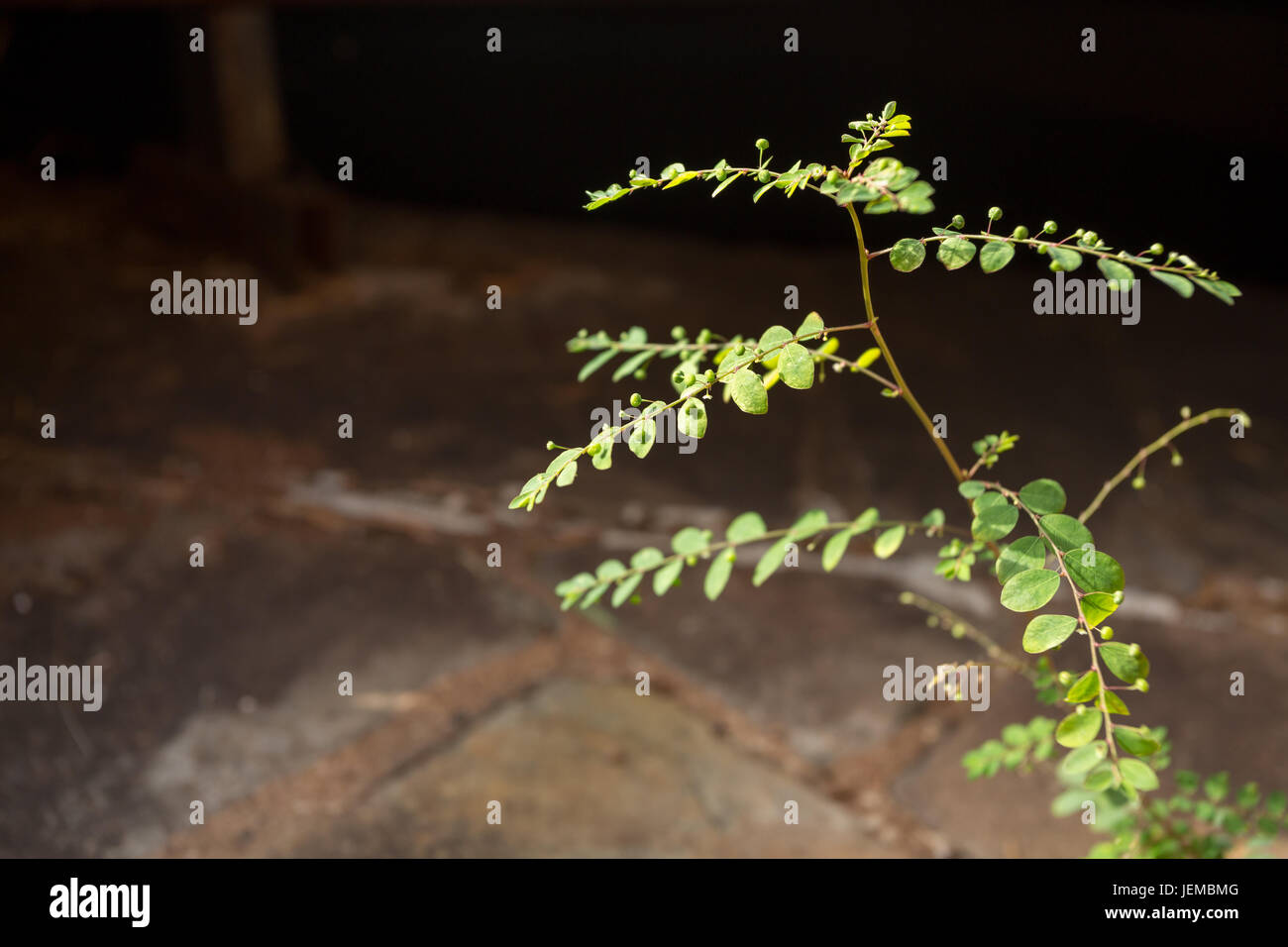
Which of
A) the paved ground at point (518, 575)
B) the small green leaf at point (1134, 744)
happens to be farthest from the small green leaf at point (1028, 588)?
the paved ground at point (518, 575)

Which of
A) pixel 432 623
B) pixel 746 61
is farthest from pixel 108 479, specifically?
pixel 746 61

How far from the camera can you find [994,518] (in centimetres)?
89

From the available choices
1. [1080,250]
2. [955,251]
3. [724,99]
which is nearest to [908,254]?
[955,251]

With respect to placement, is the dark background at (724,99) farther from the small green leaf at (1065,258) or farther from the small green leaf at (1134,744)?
the small green leaf at (1134,744)

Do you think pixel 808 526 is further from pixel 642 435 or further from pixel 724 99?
pixel 724 99

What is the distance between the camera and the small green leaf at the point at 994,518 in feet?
2.90

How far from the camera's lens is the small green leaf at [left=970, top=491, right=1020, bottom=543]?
2.90 ft

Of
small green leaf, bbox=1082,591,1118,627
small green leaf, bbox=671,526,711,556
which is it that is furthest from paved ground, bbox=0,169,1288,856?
small green leaf, bbox=1082,591,1118,627

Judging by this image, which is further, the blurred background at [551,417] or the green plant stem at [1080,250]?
the blurred background at [551,417]

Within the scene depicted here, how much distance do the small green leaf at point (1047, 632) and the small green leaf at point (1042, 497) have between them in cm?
13
